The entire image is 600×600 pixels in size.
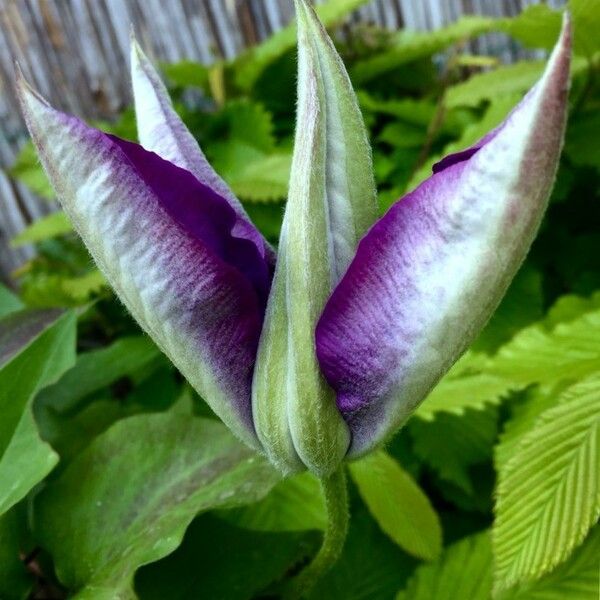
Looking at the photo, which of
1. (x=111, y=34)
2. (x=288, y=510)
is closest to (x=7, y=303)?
(x=288, y=510)

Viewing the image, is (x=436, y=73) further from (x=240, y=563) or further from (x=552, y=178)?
(x=552, y=178)

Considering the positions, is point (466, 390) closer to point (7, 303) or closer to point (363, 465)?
point (363, 465)

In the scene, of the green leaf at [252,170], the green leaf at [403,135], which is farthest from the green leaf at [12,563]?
the green leaf at [403,135]

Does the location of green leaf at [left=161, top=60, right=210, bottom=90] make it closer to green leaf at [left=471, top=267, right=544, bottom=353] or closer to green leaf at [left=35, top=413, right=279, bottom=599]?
green leaf at [left=471, top=267, right=544, bottom=353]

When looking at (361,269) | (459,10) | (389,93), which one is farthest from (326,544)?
(459,10)

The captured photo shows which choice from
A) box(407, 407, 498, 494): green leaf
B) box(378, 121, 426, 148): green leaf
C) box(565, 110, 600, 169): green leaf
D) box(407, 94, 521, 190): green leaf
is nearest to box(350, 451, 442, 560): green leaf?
box(407, 407, 498, 494): green leaf

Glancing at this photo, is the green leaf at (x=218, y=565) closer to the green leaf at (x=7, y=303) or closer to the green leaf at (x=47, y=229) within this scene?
the green leaf at (x=7, y=303)
